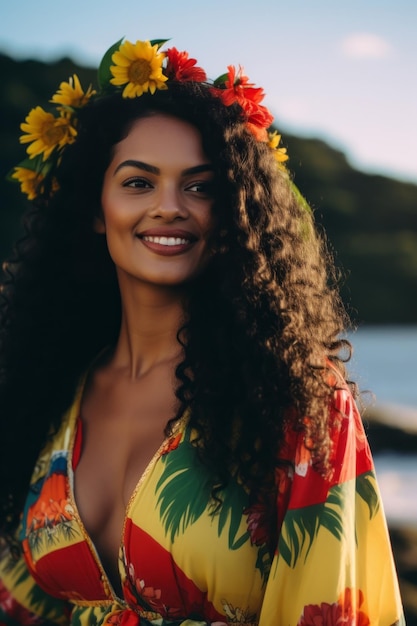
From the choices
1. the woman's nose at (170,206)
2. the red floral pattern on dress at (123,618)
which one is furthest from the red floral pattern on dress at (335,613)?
the woman's nose at (170,206)

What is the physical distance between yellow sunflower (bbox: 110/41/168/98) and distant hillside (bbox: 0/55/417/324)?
33523 mm

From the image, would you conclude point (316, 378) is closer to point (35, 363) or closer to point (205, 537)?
point (205, 537)

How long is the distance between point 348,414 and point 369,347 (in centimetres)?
2826

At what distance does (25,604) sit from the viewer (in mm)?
2533

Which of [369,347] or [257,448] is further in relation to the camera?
[369,347]

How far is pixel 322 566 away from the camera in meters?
1.89

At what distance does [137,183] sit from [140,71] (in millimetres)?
333

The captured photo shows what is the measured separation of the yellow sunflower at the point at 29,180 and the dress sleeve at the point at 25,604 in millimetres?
1134

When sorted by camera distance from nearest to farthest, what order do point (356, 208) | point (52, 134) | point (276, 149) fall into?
point (276, 149), point (52, 134), point (356, 208)

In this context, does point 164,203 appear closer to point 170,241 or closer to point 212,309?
point 170,241

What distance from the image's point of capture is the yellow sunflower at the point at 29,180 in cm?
265

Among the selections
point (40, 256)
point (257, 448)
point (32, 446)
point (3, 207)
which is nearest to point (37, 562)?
point (32, 446)

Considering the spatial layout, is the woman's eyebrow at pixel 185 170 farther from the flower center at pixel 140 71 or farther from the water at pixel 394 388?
the water at pixel 394 388

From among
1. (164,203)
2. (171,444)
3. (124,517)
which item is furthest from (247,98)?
(124,517)
